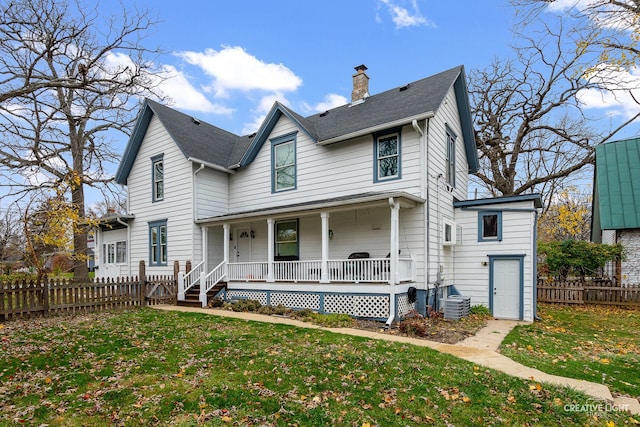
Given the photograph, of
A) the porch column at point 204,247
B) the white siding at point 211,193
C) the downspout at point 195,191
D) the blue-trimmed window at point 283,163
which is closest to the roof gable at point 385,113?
the blue-trimmed window at point 283,163

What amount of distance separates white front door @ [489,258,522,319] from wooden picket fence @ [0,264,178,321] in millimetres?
11313

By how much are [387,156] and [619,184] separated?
41.5 feet

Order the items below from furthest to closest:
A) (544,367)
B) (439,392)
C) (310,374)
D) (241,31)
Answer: (241,31), (544,367), (310,374), (439,392)

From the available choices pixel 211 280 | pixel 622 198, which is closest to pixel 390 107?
pixel 211 280

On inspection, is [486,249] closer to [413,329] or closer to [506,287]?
[506,287]

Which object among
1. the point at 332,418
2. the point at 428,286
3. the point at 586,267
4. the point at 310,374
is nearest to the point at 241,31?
the point at 428,286

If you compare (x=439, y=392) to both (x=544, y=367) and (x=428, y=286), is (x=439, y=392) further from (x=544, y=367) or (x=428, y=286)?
(x=428, y=286)

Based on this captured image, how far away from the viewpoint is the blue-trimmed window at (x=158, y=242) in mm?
15703

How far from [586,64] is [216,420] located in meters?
8.13

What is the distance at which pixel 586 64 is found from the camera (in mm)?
6574

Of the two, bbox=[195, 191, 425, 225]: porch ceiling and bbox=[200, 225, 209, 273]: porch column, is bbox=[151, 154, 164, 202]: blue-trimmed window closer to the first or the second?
bbox=[200, 225, 209, 273]: porch column

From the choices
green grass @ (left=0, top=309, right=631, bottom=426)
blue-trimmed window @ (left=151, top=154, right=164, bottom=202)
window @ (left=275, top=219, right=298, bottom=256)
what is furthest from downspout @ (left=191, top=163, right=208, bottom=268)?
green grass @ (left=0, top=309, right=631, bottom=426)

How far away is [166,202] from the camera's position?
15617 mm

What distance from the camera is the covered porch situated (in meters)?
10.4
